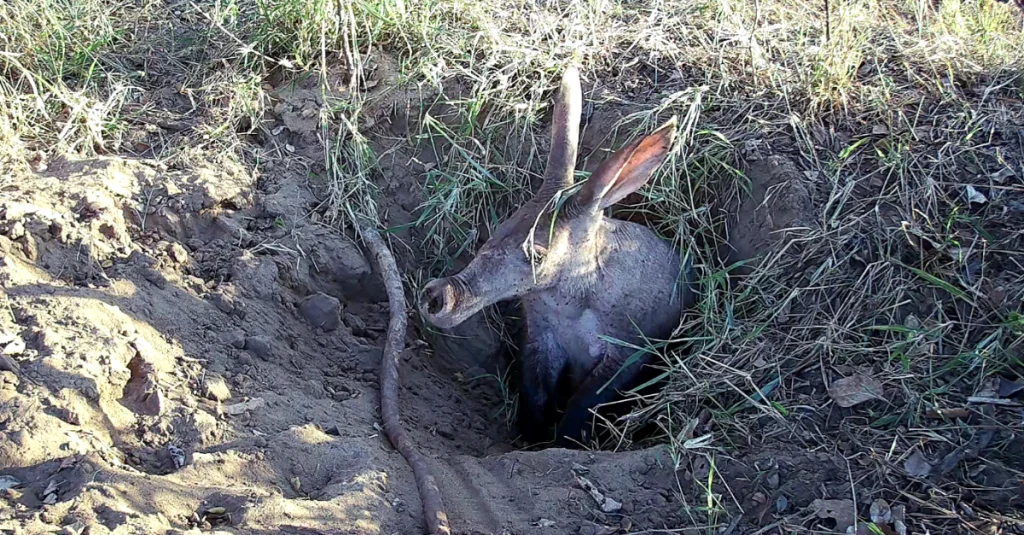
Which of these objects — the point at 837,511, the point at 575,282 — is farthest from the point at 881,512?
the point at 575,282

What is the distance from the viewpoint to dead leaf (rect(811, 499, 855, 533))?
2.60 m

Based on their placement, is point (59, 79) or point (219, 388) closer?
point (219, 388)

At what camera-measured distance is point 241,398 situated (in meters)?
3.02

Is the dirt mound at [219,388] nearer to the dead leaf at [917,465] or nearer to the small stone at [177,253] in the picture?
the small stone at [177,253]

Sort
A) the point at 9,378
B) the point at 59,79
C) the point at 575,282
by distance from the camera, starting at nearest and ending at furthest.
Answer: the point at 9,378
the point at 575,282
the point at 59,79

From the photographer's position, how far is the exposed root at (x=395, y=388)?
2.69 m

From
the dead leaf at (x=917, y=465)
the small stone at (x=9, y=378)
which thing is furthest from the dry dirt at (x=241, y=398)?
the dead leaf at (x=917, y=465)

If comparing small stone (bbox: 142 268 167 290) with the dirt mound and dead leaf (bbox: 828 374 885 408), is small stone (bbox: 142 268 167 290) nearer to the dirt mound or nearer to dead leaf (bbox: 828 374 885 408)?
the dirt mound

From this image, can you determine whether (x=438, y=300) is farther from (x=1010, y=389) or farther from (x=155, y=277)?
(x=1010, y=389)

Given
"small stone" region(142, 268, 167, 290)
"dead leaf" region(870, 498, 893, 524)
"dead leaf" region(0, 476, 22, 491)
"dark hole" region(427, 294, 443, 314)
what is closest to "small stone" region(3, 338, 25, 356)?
"dead leaf" region(0, 476, 22, 491)

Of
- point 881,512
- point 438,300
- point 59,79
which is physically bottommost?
point 881,512

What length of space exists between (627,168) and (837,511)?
1528 millimetres

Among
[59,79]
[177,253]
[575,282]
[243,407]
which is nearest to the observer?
[243,407]

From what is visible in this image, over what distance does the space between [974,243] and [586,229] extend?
59.5 inches
